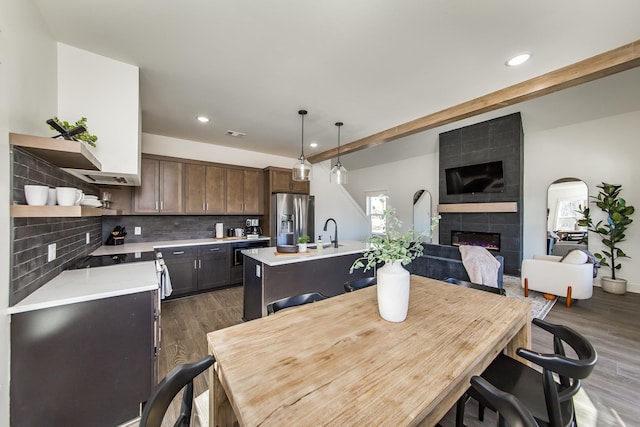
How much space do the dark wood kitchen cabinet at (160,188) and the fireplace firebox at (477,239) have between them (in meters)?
5.70

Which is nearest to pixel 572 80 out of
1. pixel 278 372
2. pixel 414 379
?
pixel 414 379

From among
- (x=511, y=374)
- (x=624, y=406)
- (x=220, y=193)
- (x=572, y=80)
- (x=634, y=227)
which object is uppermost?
(x=572, y=80)

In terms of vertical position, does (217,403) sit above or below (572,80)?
below

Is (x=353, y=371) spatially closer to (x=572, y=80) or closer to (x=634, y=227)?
(x=572, y=80)

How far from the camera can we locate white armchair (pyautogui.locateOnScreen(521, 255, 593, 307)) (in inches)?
130

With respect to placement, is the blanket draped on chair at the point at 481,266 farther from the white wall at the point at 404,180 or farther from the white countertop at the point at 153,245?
the white countertop at the point at 153,245

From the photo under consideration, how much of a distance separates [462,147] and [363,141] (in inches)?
103

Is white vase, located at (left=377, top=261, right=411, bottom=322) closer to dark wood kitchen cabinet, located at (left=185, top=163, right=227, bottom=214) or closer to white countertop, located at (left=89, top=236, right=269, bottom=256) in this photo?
white countertop, located at (left=89, top=236, right=269, bottom=256)

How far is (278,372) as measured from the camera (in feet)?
2.86

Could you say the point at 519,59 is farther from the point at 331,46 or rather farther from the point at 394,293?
the point at 394,293

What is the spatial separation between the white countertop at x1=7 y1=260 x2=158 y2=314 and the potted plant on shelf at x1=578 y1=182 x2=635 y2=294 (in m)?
6.46

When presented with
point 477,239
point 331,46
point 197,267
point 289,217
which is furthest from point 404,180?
point 197,267

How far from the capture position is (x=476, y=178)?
5273 mm

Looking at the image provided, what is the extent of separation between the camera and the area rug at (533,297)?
3211 mm
